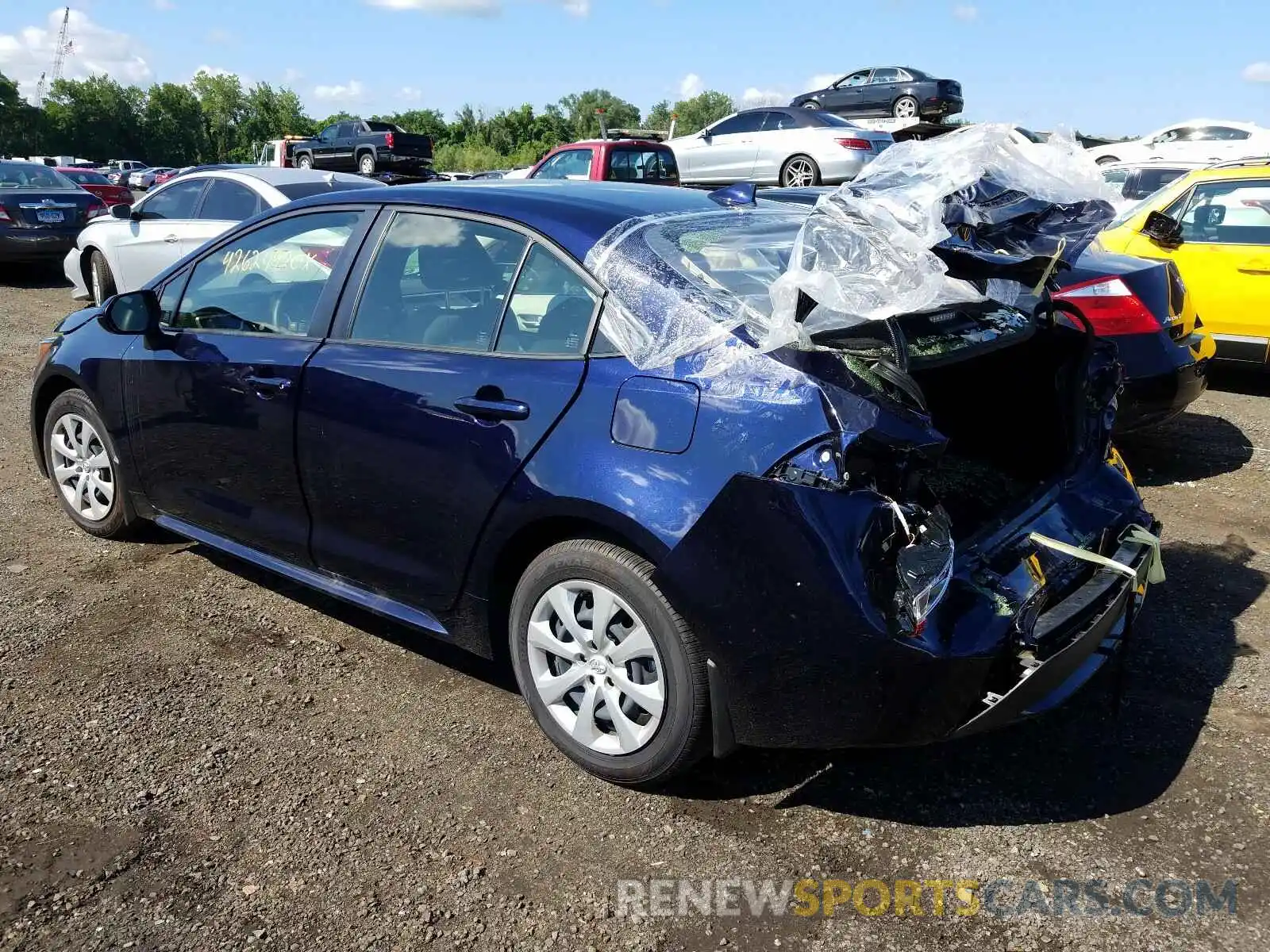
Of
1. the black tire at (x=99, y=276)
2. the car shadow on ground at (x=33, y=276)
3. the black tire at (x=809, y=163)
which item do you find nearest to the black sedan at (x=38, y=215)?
the car shadow on ground at (x=33, y=276)

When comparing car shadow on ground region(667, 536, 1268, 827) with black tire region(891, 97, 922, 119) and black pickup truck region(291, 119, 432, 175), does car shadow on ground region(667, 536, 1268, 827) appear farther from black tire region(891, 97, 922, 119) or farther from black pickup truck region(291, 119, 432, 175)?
black pickup truck region(291, 119, 432, 175)

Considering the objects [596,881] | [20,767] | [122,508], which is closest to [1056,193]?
[596,881]

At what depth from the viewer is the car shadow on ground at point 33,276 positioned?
14.0 meters

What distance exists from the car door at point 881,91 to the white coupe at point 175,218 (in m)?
15.3

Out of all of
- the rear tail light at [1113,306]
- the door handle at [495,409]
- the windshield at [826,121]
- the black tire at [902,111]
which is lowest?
the door handle at [495,409]

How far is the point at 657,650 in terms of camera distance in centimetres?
274

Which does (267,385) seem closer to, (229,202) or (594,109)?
(229,202)

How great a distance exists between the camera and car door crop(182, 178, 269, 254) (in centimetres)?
880

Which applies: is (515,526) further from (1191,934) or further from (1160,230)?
(1160,230)

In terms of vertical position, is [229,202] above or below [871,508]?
above

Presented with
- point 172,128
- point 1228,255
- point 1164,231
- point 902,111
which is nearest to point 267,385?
point 1164,231

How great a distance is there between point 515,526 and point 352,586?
36.0 inches

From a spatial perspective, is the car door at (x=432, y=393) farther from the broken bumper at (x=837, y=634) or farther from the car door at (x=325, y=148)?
the car door at (x=325, y=148)

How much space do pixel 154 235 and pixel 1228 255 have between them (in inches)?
356
